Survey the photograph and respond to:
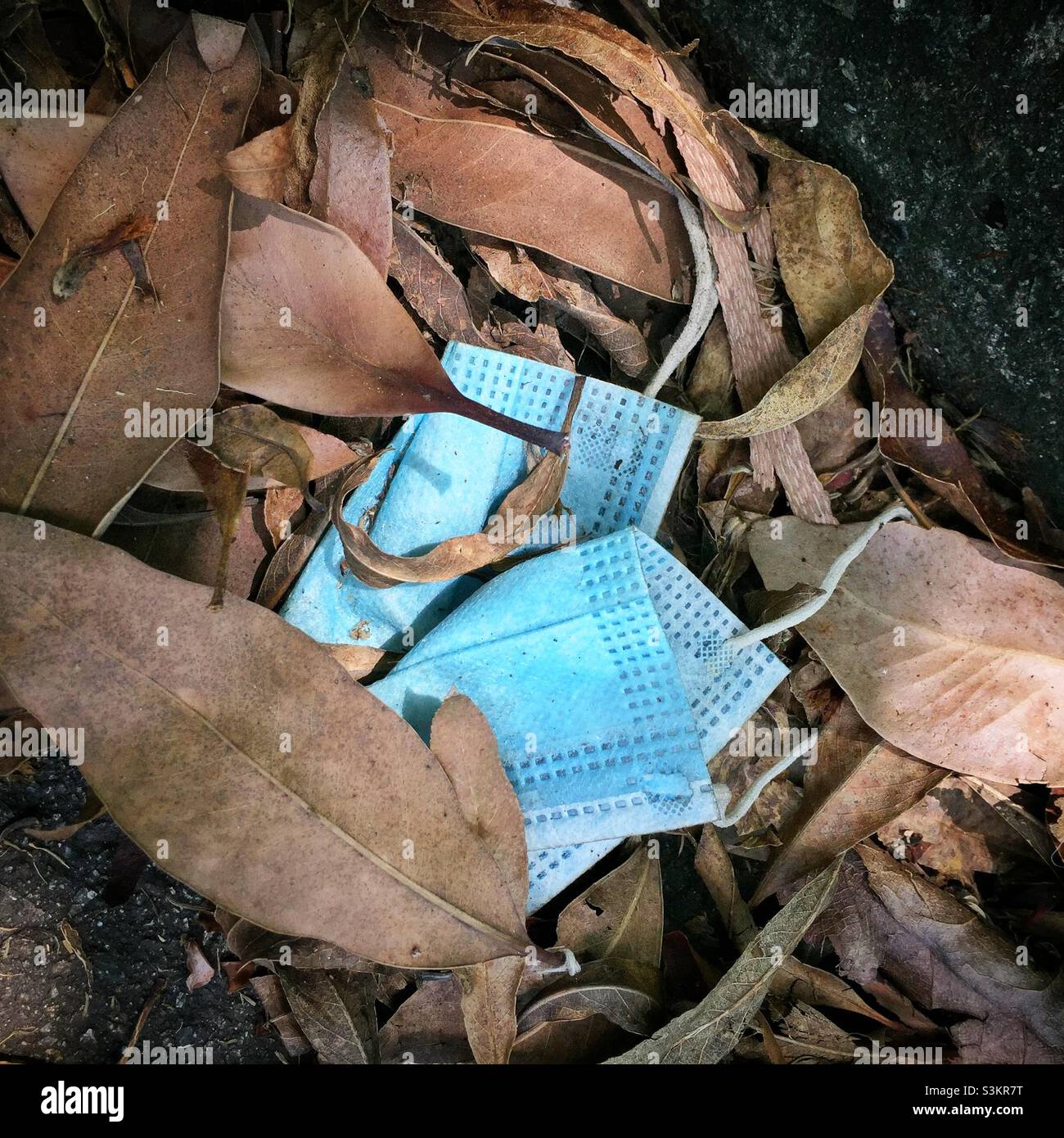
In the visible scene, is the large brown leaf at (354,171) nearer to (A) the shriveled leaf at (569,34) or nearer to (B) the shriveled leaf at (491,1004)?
(A) the shriveled leaf at (569,34)

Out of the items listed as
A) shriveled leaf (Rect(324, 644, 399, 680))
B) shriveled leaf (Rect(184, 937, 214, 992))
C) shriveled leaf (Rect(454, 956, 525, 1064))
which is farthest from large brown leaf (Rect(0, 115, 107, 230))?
shriveled leaf (Rect(454, 956, 525, 1064))

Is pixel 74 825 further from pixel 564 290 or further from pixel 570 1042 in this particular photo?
pixel 564 290

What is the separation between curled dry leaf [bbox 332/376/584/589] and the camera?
1.25 metres

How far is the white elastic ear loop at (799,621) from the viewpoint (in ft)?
4.17

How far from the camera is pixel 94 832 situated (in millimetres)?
1362

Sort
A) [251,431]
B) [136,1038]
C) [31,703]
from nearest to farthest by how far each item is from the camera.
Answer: [31,703] < [251,431] < [136,1038]

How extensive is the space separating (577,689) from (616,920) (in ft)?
1.33

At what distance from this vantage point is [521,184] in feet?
4.32

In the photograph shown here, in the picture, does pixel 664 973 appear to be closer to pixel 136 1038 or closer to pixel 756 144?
pixel 136 1038

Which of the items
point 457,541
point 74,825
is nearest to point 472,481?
point 457,541

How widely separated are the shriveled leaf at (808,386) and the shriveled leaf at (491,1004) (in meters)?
0.86

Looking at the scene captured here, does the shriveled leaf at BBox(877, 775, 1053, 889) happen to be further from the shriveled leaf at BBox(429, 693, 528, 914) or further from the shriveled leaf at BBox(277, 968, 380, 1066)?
the shriveled leaf at BBox(277, 968, 380, 1066)

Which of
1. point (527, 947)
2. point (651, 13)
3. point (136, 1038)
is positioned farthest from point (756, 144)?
point (136, 1038)

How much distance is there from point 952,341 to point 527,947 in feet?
3.57
